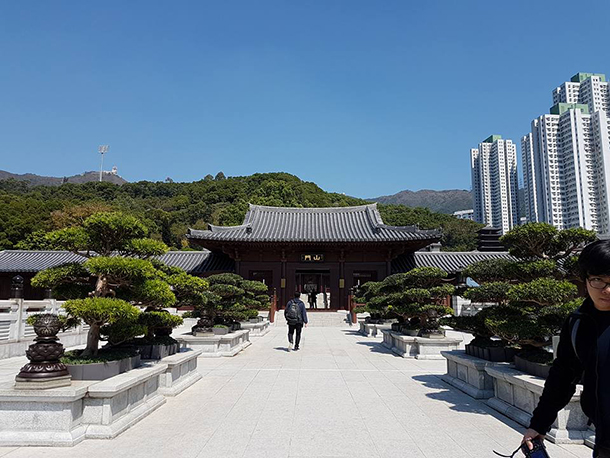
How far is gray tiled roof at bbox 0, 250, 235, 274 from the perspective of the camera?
74.2 ft

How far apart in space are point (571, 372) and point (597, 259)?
576mm

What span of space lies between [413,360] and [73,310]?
769 centimetres

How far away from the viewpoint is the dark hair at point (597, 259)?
1904 millimetres

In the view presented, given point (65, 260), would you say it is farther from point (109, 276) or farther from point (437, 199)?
point (437, 199)

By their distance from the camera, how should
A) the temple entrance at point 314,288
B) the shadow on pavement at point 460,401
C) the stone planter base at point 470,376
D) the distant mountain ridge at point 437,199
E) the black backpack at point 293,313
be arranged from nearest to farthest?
the shadow on pavement at point 460,401 < the stone planter base at point 470,376 < the black backpack at point 293,313 < the temple entrance at point 314,288 < the distant mountain ridge at point 437,199

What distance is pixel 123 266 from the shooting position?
5.17m

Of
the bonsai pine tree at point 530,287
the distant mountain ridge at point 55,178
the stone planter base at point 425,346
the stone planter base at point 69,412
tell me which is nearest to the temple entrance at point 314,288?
the stone planter base at point 425,346

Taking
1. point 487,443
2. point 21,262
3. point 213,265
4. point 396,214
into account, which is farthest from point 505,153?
point 487,443

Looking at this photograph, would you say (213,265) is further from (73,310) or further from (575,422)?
(575,422)

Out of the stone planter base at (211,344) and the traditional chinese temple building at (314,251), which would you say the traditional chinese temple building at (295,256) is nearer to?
the traditional chinese temple building at (314,251)

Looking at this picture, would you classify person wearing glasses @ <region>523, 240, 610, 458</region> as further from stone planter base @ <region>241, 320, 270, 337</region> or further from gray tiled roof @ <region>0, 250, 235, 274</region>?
gray tiled roof @ <region>0, 250, 235, 274</region>

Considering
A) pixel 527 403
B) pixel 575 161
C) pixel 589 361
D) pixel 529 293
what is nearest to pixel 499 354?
pixel 529 293

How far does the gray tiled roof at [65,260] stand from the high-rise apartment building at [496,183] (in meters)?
Result: 81.0

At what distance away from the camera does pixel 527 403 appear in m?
4.84
